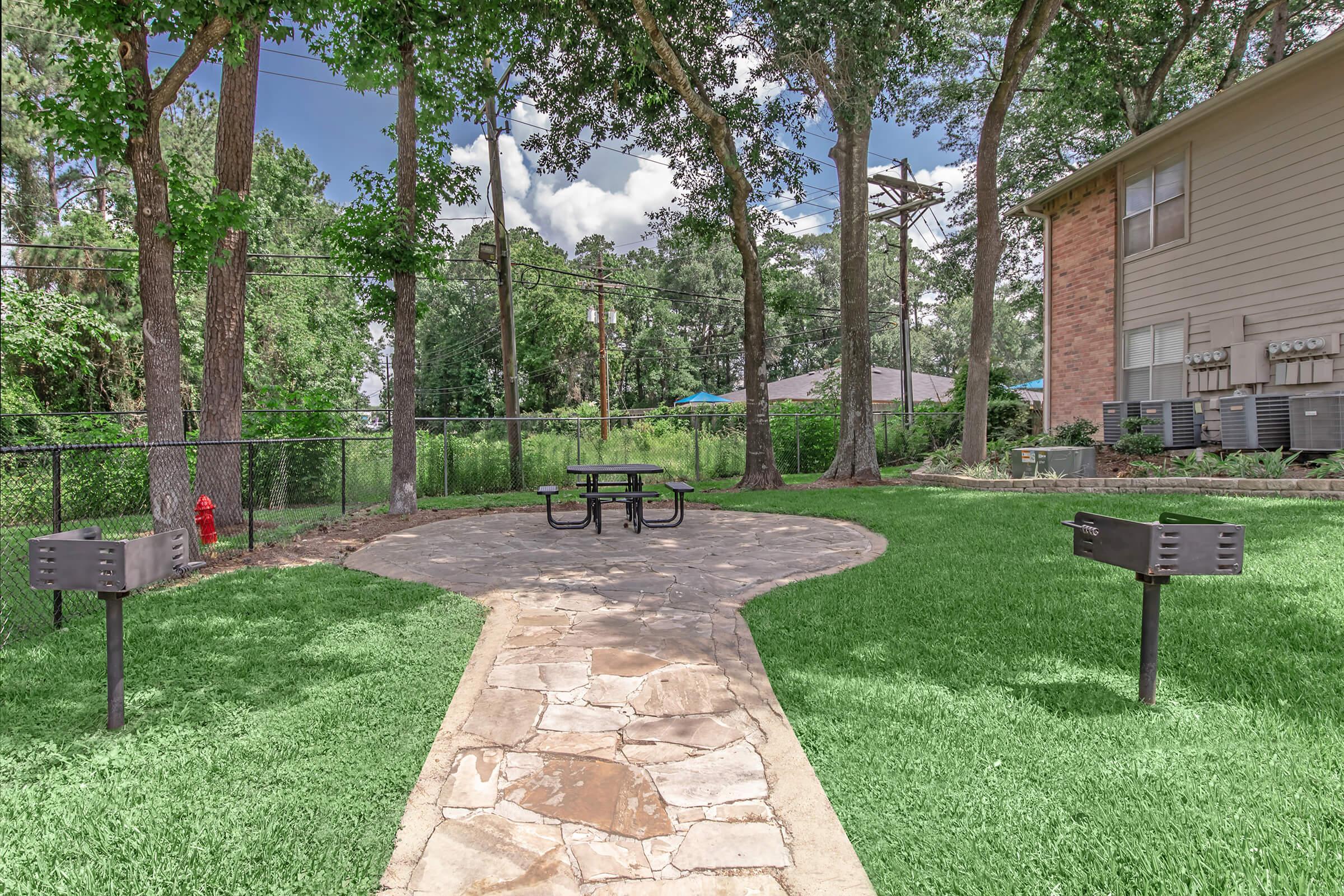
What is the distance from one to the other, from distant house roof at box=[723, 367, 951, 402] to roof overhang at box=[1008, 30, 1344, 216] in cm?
1411

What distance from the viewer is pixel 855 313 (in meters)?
11.9

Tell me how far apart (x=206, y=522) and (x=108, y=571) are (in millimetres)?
4784

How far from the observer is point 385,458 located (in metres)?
11.0

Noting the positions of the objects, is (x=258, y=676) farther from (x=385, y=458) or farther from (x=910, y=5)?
(x=910, y=5)

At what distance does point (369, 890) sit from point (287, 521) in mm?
7636

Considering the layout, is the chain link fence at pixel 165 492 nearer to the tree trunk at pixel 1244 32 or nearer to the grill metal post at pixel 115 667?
the grill metal post at pixel 115 667

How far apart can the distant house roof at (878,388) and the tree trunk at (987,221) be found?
15982mm

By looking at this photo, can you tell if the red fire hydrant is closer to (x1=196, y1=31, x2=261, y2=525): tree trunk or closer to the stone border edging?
(x1=196, y1=31, x2=261, y2=525): tree trunk

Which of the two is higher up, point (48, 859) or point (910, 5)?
point (910, 5)

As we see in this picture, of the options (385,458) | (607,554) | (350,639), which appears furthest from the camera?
(385,458)

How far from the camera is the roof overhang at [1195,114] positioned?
855 cm

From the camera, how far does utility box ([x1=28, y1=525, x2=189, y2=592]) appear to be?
2641mm

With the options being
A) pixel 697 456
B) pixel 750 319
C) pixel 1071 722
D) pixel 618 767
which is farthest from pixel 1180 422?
pixel 618 767

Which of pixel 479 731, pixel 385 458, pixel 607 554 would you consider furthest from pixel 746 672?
pixel 385 458
